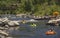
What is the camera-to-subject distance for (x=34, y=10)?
13562 centimetres

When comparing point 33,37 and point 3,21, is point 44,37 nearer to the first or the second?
point 33,37

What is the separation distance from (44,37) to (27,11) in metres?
89.9

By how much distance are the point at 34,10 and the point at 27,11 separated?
805 centimetres

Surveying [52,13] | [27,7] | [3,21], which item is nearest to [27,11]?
[27,7]

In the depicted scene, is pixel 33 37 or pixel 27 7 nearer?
pixel 33 37

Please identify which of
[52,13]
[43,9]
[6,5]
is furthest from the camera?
[6,5]

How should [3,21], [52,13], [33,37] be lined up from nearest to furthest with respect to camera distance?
[33,37]
[3,21]
[52,13]

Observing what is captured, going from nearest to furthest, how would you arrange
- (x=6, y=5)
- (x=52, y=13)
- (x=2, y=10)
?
1. (x=52, y=13)
2. (x=2, y=10)
3. (x=6, y=5)

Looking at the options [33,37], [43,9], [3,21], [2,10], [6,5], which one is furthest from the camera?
[6,5]

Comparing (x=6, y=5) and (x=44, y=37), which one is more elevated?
(x=44, y=37)

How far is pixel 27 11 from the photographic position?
14288 cm

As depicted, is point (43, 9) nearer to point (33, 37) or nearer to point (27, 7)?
point (27, 7)

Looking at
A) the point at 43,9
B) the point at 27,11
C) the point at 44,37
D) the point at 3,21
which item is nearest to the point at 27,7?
the point at 27,11

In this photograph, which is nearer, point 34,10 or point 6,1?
point 34,10
